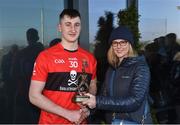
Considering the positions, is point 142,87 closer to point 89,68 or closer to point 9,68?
point 89,68

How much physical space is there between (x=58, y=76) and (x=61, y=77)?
2 cm

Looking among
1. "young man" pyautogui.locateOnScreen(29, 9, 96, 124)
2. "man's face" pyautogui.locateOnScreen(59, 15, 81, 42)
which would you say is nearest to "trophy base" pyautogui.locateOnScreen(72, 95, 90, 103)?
"young man" pyautogui.locateOnScreen(29, 9, 96, 124)

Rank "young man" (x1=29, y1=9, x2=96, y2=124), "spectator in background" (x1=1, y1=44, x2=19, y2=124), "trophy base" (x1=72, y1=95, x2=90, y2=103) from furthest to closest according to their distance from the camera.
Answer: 1. "spectator in background" (x1=1, y1=44, x2=19, y2=124)
2. "young man" (x1=29, y1=9, x2=96, y2=124)
3. "trophy base" (x1=72, y1=95, x2=90, y2=103)

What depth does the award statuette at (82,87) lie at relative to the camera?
3.13 metres

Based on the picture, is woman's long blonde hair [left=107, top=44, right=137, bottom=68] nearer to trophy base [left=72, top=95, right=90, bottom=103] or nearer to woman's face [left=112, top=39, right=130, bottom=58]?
woman's face [left=112, top=39, right=130, bottom=58]

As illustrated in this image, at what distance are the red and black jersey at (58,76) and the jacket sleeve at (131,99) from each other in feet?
1.17

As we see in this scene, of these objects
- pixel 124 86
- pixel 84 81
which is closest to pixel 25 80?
pixel 84 81

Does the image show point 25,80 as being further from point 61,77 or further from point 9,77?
point 61,77

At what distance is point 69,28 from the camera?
348 centimetres

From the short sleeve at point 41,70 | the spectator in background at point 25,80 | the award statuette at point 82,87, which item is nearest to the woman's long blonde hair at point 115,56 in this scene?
the award statuette at point 82,87

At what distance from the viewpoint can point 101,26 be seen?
628 centimetres

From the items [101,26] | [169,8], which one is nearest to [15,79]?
[101,26]

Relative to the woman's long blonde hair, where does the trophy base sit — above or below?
below

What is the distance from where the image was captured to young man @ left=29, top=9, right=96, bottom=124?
132 inches
